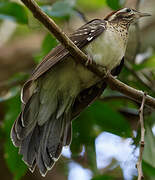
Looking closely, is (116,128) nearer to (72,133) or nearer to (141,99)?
(72,133)

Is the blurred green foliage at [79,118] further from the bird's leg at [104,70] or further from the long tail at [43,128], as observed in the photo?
the bird's leg at [104,70]

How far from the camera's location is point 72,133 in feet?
16.5

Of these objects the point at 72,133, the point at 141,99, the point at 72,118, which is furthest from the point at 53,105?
the point at 141,99

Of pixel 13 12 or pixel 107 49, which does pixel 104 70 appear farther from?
pixel 13 12

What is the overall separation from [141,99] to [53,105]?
1.01 metres

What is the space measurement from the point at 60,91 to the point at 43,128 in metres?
→ 0.39

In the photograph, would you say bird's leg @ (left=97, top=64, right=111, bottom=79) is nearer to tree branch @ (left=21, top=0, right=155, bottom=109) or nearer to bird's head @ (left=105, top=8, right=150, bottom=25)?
tree branch @ (left=21, top=0, right=155, bottom=109)

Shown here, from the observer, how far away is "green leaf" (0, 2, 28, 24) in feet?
16.4

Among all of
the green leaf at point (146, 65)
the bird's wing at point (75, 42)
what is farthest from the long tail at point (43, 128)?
the green leaf at point (146, 65)

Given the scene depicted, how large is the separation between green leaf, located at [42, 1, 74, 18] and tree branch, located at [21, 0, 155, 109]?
1176 mm

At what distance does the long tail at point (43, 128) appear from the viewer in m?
4.29

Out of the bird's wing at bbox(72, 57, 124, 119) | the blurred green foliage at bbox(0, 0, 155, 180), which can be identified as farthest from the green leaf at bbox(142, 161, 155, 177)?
the bird's wing at bbox(72, 57, 124, 119)

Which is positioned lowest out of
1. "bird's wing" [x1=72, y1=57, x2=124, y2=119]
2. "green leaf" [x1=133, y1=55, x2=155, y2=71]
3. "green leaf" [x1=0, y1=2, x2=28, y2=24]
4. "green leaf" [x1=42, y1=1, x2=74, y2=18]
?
"green leaf" [x1=133, y1=55, x2=155, y2=71]

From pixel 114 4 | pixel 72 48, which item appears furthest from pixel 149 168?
pixel 114 4
